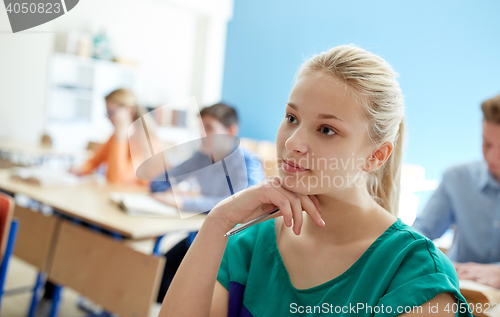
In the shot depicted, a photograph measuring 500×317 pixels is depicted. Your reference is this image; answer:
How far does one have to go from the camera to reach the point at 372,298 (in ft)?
2.28

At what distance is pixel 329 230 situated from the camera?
84 centimetres

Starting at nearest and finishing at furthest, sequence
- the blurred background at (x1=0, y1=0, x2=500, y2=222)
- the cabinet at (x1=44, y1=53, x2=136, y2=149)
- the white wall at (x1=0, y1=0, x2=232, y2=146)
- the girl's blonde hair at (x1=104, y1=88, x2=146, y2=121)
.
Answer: the girl's blonde hair at (x1=104, y1=88, x2=146, y2=121) < the blurred background at (x1=0, y1=0, x2=500, y2=222) < the white wall at (x1=0, y1=0, x2=232, y2=146) < the cabinet at (x1=44, y1=53, x2=136, y2=149)

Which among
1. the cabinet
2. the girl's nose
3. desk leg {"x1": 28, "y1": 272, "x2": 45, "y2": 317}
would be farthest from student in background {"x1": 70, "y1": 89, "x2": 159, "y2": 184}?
the cabinet

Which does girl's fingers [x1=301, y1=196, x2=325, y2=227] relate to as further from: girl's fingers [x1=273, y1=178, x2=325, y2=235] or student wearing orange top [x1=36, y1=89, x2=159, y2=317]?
student wearing orange top [x1=36, y1=89, x2=159, y2=317]

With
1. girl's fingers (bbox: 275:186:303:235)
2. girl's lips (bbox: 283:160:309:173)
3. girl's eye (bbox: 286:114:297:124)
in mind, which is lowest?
girl's fingers (bbox: 275:186:303:235)

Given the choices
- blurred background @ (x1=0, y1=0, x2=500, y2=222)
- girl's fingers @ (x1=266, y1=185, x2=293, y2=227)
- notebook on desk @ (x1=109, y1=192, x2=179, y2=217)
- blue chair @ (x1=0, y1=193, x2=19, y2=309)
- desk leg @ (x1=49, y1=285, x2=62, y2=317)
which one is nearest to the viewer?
girl's fingers @ (x1=266, y1=185, x2=293, y2=227)

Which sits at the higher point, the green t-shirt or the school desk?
the green t-shirt

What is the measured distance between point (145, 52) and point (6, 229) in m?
4.67

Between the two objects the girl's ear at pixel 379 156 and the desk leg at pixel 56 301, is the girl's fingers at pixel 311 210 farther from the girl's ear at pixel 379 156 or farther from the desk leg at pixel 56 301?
the desk leg at pixel 56 301

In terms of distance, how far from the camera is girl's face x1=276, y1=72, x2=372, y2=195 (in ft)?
2.18

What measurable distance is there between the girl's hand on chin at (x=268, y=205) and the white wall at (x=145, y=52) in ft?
13.4

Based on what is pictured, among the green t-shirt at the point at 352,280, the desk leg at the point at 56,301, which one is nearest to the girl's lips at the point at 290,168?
the green t-shirt at the point at 352,280

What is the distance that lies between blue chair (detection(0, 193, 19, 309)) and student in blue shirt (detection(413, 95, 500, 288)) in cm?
159

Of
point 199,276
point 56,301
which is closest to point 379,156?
point 199,276
